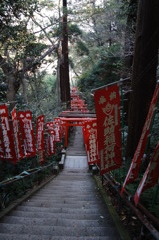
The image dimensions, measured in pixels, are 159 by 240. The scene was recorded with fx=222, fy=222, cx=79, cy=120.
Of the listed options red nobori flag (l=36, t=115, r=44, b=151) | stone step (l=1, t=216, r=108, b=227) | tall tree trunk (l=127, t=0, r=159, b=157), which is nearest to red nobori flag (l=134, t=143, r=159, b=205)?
stone step (l=1, t=216, r=108, b=227)

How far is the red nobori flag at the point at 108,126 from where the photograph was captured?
4.31m

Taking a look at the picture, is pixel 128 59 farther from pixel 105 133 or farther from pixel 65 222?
pixel 65 222

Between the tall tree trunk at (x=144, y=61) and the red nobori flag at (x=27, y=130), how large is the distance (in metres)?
3.40

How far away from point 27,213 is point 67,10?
1572 centimetres

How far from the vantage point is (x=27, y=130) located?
294 inches

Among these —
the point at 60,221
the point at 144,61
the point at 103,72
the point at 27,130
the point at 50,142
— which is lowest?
the point at 60,221

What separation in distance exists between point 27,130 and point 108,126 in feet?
12.4


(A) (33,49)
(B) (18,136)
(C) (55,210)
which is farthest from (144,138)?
(A) (33,49)

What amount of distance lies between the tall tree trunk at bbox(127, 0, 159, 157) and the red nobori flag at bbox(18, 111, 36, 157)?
340cm

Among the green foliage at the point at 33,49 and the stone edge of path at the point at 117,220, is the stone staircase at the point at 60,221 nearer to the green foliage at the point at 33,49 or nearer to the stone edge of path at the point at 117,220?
the stone edge of path at the point at 117,220

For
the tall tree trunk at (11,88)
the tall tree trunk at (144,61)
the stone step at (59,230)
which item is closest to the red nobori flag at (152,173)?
the stone step at (59,230)

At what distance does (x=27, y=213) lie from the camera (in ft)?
15.9

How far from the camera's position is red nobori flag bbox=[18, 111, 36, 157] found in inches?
287

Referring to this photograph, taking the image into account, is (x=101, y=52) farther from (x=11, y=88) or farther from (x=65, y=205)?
(x=65, y=205)
